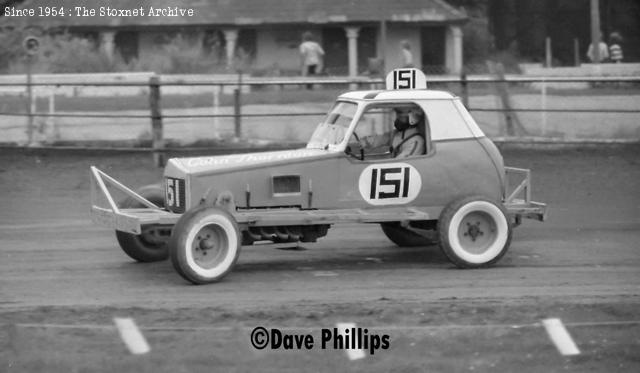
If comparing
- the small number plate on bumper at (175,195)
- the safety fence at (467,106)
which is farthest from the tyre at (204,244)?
the safety fence at (467,106)

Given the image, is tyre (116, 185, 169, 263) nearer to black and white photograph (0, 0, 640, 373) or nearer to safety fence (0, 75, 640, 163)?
black and white photograph (0, 0, 640, 373)

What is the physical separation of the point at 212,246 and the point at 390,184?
1.71 m

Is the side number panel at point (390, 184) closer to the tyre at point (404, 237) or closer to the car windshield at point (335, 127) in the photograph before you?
the car windshield at point (335, 127)

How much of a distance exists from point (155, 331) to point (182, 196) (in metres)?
2.51

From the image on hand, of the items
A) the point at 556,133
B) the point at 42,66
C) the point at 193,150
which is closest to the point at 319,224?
the point at 193,150

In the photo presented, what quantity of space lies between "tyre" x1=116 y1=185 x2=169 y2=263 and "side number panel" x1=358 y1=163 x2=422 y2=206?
1.86 m

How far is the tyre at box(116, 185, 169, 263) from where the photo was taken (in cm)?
1031

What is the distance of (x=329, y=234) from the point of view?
39.9 ft

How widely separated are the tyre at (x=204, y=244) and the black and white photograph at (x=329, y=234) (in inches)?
0.6

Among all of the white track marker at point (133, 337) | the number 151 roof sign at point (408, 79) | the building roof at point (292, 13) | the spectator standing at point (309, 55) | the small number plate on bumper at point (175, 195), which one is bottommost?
the white track marker at point (133, 337)

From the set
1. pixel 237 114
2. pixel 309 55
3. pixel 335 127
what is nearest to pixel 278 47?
pixel 309 55

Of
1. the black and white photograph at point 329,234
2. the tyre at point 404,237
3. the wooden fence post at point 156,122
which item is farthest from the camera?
the wooden fence post at point 156,122

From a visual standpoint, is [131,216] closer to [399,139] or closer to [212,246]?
[212,246]

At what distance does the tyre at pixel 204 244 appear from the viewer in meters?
9.05
